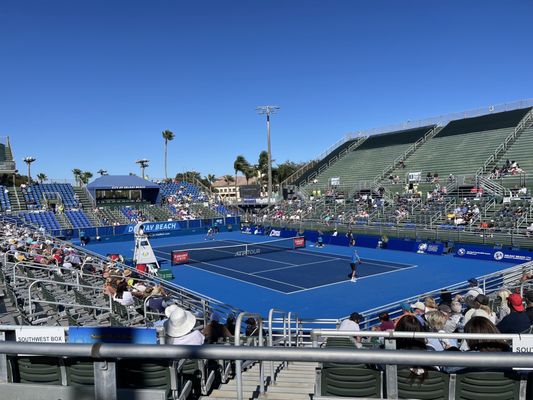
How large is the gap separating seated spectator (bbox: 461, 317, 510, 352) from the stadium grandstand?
0.02 m

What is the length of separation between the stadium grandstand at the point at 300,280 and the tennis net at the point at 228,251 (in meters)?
0.20

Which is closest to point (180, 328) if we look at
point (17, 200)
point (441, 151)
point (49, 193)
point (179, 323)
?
point (179, 323)

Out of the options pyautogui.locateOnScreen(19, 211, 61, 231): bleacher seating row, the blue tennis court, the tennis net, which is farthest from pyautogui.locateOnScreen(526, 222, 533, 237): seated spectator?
pyautogui.locateOnScreen(19, 211, 61, 231): bleacher seating row

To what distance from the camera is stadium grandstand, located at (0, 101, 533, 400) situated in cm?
356

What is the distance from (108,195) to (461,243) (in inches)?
1729

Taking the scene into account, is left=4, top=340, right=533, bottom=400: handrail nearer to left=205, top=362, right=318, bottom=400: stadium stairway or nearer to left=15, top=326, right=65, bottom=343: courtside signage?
left=15, top=326, right=65, bottom=343: courtside signage

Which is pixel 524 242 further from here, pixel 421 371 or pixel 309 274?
pixel 421 371

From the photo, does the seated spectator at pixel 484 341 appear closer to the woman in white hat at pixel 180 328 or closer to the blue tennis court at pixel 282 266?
the woman in white hat at pixel 180 328


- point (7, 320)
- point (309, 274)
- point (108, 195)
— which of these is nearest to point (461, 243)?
point (309, 274)

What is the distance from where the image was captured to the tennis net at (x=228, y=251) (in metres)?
29.2

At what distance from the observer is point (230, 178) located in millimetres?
151375

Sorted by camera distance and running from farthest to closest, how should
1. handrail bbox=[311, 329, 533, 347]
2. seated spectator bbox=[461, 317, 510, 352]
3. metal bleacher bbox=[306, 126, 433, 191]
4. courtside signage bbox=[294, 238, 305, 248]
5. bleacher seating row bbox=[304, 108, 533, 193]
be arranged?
metal bleacher bbox=[306, 126, 433, 191] < bleacher seating row bbox=[304, 108, 533, 193] < courtside signage bbox=[294, 238, 305, 248] < seated spectator bbox=[461, 317, 510, 352] < handrail bbox=[311, 329, 533, 347]

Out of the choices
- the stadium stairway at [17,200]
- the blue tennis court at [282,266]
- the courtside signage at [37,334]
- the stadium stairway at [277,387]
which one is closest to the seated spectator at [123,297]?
the stadium stairway at [277,387]

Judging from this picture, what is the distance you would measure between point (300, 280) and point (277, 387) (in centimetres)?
1848
